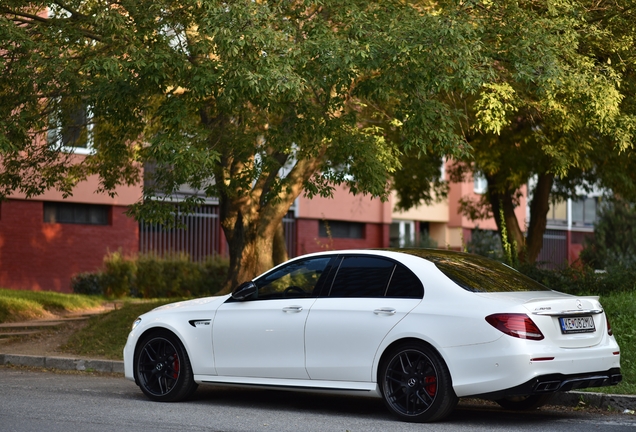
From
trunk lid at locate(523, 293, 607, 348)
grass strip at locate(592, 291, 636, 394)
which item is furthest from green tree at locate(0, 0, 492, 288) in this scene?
trunk lid at locate(523, 293, 607, 348)

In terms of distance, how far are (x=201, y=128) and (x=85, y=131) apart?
6341 mm

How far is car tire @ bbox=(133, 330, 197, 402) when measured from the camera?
945cm

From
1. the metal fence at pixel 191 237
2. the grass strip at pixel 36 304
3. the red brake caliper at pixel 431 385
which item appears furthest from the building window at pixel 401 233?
the red brake caliper at pixel 431 385

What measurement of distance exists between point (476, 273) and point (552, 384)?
1243mm

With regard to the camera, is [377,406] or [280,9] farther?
[280,9]

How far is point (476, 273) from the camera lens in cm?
849

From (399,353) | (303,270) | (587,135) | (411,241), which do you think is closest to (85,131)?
(587,135)

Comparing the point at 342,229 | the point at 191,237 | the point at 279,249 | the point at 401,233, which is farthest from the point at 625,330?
the point at 401,233

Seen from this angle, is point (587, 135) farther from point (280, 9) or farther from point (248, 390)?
point (248, 390)

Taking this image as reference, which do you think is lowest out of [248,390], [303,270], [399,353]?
[248,390]

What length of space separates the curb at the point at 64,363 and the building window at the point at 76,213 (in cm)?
1344

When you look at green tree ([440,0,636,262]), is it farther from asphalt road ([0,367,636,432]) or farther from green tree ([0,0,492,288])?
asphalt road ([0,367,636,432])

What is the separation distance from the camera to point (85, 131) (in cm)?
1853

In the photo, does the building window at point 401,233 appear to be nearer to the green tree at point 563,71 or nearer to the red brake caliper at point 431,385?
the green tree at point 563,71
